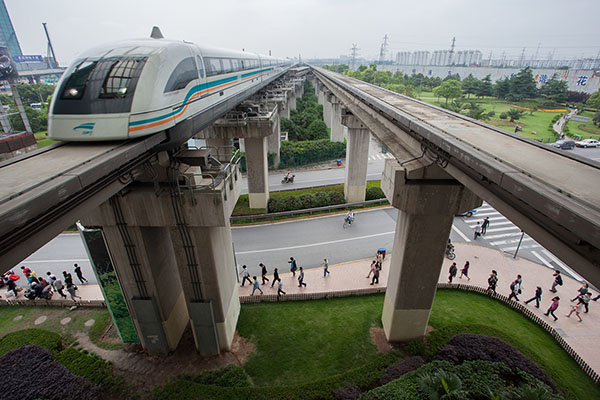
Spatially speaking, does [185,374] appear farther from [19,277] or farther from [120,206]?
[19,277]

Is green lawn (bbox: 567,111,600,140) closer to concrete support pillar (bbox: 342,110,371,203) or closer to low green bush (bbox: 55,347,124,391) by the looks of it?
concrete support pillar (bbox: 342,110,371,203)

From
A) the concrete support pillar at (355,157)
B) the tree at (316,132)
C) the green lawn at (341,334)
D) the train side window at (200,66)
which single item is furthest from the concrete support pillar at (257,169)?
the tree at (316,132)

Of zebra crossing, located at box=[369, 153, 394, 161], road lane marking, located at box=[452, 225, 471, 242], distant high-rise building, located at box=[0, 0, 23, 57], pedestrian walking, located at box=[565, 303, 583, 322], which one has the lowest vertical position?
zebra crossing, located at box=[369, 153, 394, 161]

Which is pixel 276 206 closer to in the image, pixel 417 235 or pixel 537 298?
pixel 417 235

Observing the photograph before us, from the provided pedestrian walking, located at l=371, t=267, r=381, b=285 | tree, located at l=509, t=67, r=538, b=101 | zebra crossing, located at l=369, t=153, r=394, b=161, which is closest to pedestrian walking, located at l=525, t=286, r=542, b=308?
pedestrian walking, located at l=371, t=267, r=381, b=285

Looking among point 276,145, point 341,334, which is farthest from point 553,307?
point 276,145
